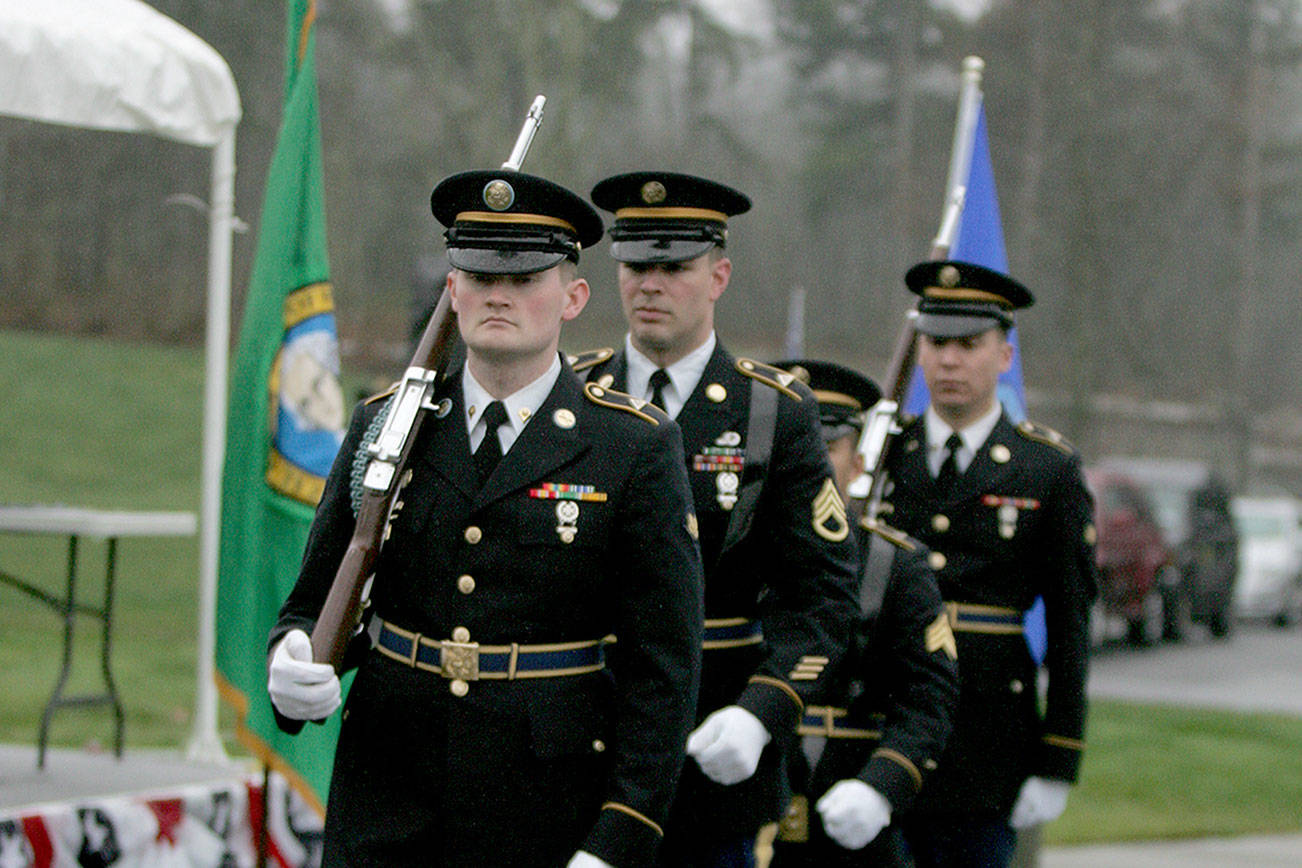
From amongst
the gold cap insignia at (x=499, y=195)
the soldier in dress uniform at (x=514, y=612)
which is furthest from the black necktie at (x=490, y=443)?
the gold cap insignia at (x=499, y=195)

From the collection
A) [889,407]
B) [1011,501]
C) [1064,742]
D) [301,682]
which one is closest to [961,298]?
[889,407]

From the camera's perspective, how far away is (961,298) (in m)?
5.48

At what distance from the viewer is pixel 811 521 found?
4.04 metres

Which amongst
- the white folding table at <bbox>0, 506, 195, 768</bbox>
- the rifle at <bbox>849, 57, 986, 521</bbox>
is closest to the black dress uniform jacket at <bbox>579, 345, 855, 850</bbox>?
the rifle at <bbox>849, 57, 986, 521</bbox>

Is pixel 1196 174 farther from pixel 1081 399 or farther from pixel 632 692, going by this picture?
pixel 632 692

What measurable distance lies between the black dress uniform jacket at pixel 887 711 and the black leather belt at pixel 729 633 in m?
0.62

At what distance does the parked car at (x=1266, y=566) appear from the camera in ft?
78.7

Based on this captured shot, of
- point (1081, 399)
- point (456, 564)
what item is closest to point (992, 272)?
point (456, 564)

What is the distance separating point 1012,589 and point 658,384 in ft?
5.62

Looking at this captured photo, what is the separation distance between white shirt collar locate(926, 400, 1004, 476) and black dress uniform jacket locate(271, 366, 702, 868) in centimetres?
232

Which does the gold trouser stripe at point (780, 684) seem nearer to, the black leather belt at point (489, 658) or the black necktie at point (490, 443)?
→ the black leather belt at point (489, 658)

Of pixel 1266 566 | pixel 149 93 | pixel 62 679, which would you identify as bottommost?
pixel 1266 566

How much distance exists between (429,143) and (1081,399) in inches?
448

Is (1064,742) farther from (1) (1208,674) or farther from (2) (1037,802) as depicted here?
(1) (1208,674)
